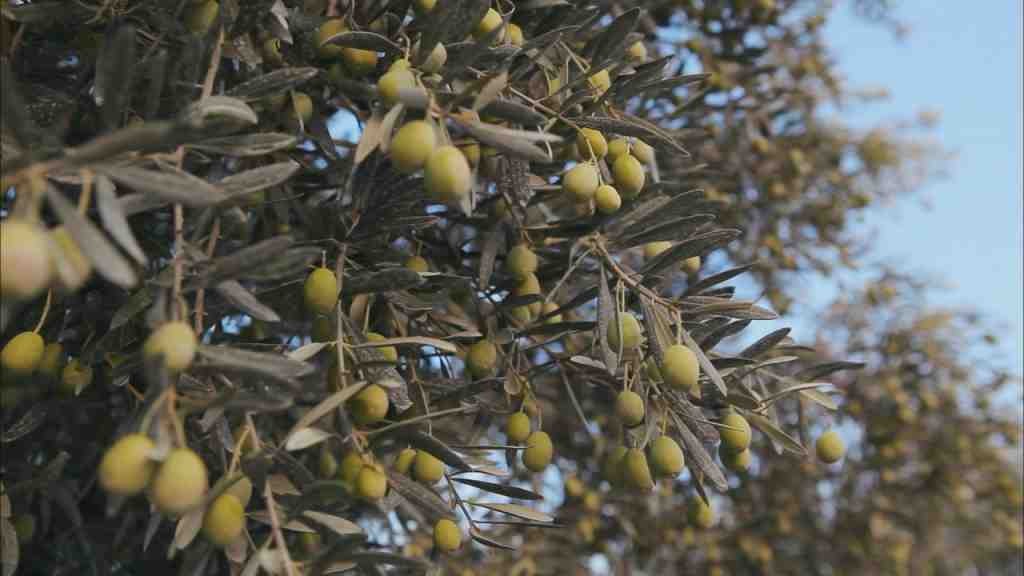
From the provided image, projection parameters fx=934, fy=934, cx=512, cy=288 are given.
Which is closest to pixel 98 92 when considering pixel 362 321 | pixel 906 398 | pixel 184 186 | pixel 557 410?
pixel 184 186

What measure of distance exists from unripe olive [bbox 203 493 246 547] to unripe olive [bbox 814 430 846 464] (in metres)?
1.16

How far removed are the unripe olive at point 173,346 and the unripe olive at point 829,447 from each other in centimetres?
128

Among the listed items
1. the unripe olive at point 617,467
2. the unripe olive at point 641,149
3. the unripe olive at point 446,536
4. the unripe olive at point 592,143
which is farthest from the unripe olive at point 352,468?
the unripe olive at point 641,149

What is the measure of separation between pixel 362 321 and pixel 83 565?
860 mm

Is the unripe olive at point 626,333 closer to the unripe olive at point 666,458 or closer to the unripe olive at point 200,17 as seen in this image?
the unripe olive at point 666,458

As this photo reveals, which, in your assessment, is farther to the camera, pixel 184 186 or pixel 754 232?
pixel 754 232

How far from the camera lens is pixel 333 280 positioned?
4.24ft

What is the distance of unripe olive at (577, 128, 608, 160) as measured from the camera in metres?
1.41

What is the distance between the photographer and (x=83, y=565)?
1.84m

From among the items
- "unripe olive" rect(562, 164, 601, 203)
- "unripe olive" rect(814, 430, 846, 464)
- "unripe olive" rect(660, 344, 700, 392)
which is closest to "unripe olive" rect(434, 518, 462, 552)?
"unripe olive" rect(660, 344, 700, 392)

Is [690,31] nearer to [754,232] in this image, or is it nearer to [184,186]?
[754,232]

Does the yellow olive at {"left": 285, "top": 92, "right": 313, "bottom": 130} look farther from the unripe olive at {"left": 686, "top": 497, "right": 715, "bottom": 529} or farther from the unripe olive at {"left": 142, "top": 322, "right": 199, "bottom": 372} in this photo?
the unripe olive at {"left": 686, "top": 497, "right": 715, "bottom": 529}

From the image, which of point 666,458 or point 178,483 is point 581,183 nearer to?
point 666,458

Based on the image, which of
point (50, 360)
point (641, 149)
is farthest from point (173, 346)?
point (641, 149)
